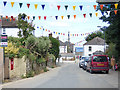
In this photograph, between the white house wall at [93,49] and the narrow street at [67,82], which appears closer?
the narrow street at [67,82]

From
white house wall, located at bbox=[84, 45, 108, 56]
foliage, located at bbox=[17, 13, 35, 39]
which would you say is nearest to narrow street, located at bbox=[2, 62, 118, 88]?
foliage, located at bbox=[17, 13, 35, 39]

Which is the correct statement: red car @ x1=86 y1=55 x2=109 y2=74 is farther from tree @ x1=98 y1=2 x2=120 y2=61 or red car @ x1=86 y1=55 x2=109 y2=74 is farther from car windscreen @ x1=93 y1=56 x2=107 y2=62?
tree @ x1=98 y1=2 x2=120 y2=61

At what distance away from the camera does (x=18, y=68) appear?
17234 mm

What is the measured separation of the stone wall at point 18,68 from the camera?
1630cm

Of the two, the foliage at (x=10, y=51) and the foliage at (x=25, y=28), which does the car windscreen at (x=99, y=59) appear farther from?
the foliage at (x=25, y=28)

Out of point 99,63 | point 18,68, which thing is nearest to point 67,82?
point 18,68

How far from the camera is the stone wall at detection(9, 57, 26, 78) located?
16298mm

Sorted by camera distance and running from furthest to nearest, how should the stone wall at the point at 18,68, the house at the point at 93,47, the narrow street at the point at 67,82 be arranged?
the house at the point at 93,47
the stone wall at the point at 18,68
the narrow street at the point at 67,82

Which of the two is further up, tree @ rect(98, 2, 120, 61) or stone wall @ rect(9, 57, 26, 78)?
tree @ rect(98, 2, 120, 61)

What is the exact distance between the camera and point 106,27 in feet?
76.0

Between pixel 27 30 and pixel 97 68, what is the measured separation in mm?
15346

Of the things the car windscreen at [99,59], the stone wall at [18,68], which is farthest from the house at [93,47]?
the stone wall at [18,68]

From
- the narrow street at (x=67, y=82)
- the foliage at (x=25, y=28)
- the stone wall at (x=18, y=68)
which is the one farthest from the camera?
the foliage at (x=25, y=28)

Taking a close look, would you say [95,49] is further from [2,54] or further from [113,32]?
[2,54]
